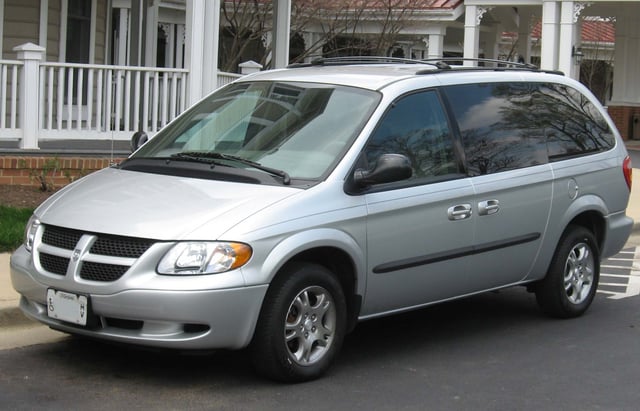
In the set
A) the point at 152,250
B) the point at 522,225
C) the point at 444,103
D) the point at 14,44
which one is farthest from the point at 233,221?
the point at 14,44

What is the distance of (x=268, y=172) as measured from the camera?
249 inches

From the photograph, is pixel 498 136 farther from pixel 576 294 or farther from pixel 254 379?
pixel 254 379

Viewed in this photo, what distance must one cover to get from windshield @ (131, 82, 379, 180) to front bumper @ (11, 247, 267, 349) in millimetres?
1008

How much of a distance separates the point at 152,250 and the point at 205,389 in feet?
2.99

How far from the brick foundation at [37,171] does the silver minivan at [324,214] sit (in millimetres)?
5250

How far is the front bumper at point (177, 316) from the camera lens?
5547mm

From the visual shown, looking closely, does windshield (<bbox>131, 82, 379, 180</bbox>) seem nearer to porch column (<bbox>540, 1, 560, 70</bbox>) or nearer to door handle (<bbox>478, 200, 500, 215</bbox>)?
door handle (<bbox>478, 200, 500, 215</bbox>)

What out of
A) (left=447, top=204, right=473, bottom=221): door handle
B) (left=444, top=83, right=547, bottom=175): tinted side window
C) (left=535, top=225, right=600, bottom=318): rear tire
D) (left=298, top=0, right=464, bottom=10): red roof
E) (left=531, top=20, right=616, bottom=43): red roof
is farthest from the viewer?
(left=531, top=20, right=616, bottom=43): red roof

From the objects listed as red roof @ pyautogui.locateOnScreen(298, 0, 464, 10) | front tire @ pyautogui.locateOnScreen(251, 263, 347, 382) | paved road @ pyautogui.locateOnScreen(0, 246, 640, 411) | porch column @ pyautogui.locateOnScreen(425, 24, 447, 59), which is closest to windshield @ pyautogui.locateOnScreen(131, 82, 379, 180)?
front tire @ pyautogui.locateOnScreen(251, 263, 347, 382)

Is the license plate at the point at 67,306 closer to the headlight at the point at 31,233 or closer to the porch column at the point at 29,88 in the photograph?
→ the headlight at the point at 31,233

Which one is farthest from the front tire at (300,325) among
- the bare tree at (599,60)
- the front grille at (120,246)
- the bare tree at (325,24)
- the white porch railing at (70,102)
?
the bare tree at (599,60)

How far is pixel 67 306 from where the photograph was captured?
19.3ft

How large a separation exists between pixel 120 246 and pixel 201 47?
28.7 feet

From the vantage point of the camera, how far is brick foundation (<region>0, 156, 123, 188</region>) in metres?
12.2
